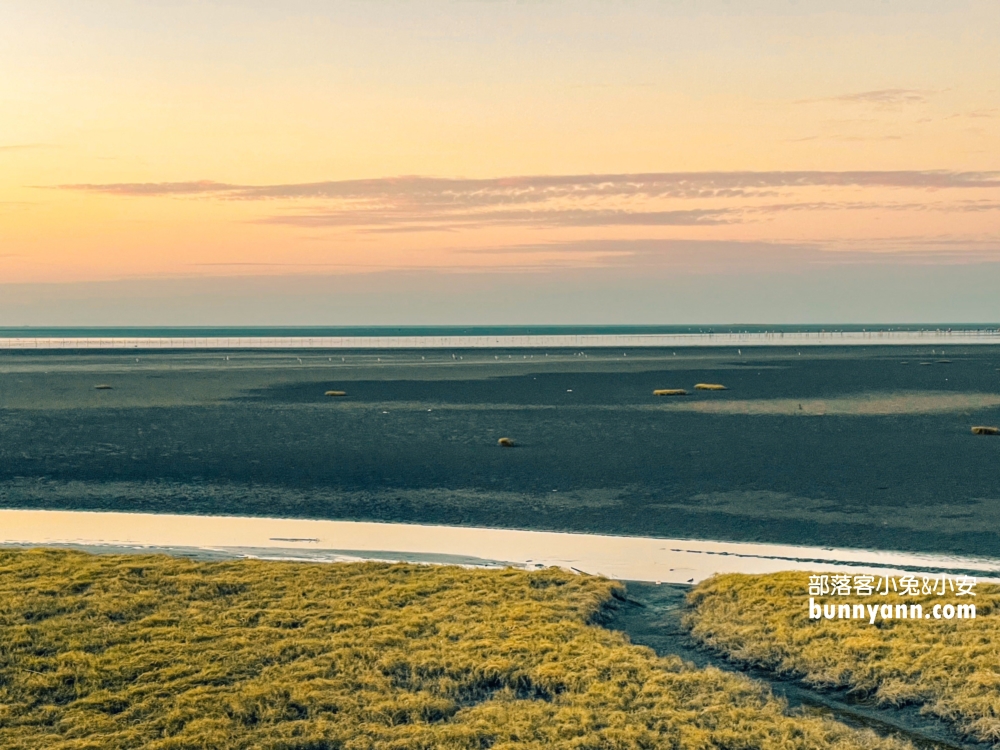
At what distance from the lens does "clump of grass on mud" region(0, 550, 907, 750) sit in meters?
14.6

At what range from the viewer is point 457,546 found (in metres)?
29.1

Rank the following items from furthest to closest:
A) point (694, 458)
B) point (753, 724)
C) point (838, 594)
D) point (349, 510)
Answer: point (694, 458)
point (349, 510)
point (838, 594)
point (753, 724)

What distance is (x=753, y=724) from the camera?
48.5 ft

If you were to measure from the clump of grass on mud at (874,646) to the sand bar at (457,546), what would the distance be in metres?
3.75

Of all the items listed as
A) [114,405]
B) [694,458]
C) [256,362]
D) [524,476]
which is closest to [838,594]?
[524,476]

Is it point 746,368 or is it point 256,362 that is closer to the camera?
point 746,368

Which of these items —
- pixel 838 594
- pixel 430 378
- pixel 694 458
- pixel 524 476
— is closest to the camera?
pixel 838 594

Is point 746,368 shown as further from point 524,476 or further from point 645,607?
point 645,607

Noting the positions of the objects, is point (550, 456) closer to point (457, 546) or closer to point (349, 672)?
point (457, 546)

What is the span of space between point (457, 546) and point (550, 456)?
776 inches

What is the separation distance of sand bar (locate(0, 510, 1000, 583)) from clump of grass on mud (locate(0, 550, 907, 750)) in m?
4.16

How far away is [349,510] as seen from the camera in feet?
117

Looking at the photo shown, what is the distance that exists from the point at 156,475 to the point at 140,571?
2136 centimetres

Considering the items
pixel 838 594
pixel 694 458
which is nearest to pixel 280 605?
pixel 838 594
